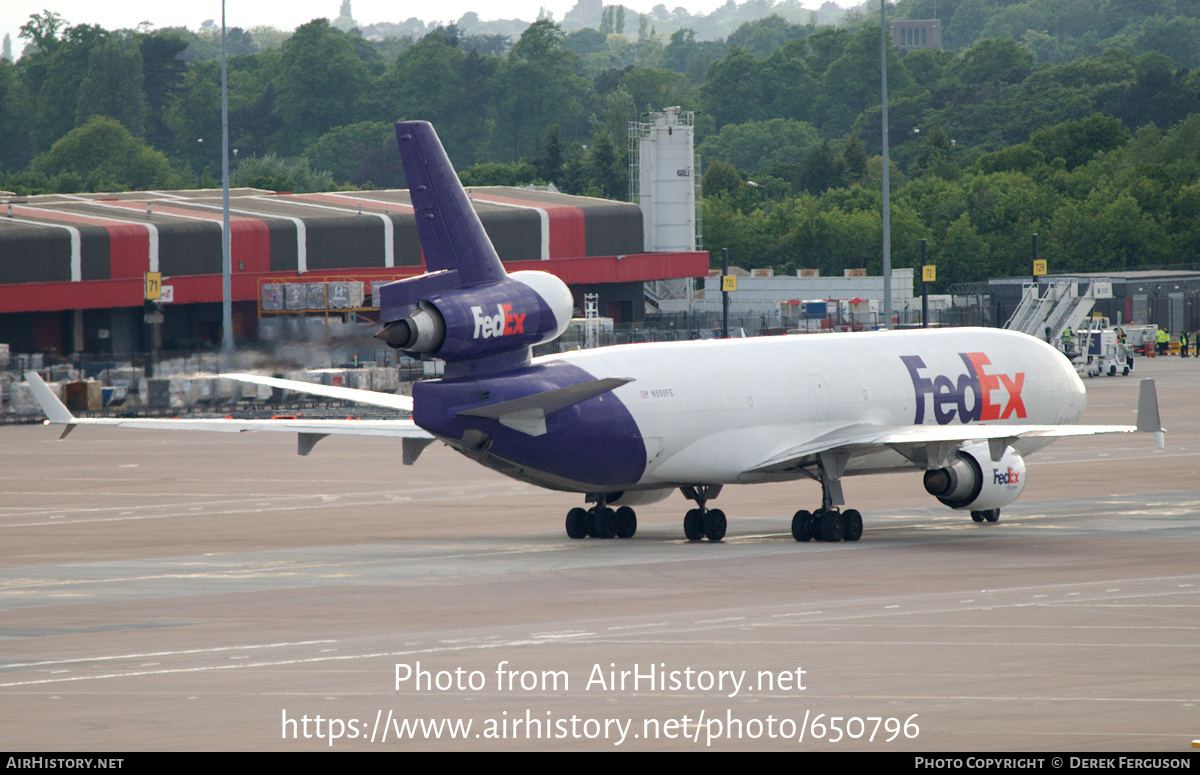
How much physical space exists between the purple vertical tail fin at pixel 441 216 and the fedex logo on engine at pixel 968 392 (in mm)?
12576

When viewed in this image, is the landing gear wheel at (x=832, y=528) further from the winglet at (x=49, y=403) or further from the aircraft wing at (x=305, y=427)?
the winglet at (x=49, y=403)

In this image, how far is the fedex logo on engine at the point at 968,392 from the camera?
41.1 m

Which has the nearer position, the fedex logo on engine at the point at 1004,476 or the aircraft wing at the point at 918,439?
the aircraft wing at the point at 918,439

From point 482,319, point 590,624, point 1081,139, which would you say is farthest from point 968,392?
point 1081,139

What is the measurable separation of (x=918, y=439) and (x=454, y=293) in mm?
10876

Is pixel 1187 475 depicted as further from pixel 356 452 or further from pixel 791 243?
pixel 791 243

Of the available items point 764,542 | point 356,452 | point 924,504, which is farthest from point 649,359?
point 356,452

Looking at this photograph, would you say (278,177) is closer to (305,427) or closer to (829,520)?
(305,427)

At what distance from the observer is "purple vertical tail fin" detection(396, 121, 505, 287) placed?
33281 millimetres

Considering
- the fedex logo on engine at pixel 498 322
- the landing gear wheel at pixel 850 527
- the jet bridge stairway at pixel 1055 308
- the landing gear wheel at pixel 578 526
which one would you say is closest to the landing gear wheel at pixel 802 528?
the landing gear wheel at pixel 850 527

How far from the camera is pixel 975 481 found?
3794 centimetres

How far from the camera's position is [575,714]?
1881 centimetres

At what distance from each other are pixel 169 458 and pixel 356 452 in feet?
23.6

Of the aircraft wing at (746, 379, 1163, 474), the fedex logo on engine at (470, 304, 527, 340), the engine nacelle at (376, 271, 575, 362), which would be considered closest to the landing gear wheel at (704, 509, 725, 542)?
the aircraft wing at (746, 379, 1163, 474)
